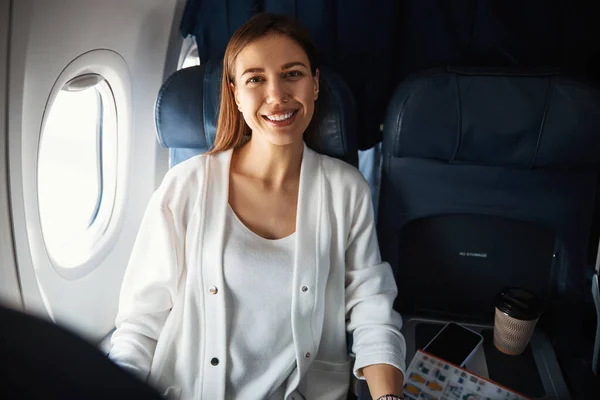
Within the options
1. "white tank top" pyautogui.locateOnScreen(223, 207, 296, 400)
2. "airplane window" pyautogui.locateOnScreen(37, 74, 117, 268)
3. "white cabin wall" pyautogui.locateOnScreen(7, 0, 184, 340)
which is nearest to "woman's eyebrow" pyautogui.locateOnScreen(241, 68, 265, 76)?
"white tank top" pyautogui.locateOnScreen(223, 207, 296, 400)

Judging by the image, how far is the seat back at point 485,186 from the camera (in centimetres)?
156

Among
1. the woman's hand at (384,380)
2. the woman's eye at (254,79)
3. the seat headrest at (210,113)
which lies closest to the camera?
the woman's hand at (384,380)

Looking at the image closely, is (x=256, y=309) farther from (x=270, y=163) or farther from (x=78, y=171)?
(x=78, y=171)

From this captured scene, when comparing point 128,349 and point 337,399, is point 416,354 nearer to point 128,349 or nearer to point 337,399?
point 337,399

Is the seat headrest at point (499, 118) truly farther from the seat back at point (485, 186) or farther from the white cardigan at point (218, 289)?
the white cardigan at point (218, 289)

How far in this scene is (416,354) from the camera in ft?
5.52

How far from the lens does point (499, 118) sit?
158 centimetres

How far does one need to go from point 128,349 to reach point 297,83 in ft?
3.14

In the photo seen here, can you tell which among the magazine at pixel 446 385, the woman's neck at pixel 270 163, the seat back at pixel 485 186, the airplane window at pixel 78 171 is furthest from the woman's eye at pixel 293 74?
the magazine at pixel 446 385

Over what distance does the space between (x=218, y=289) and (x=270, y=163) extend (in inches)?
17.6

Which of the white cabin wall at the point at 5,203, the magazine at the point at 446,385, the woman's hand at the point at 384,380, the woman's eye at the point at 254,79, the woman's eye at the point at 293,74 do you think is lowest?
the magazine at the point at 446,385

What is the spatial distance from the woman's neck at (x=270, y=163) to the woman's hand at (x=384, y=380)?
2.16 ft

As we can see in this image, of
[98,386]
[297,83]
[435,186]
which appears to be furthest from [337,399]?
[98,386]

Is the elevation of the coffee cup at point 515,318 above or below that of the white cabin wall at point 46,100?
below
